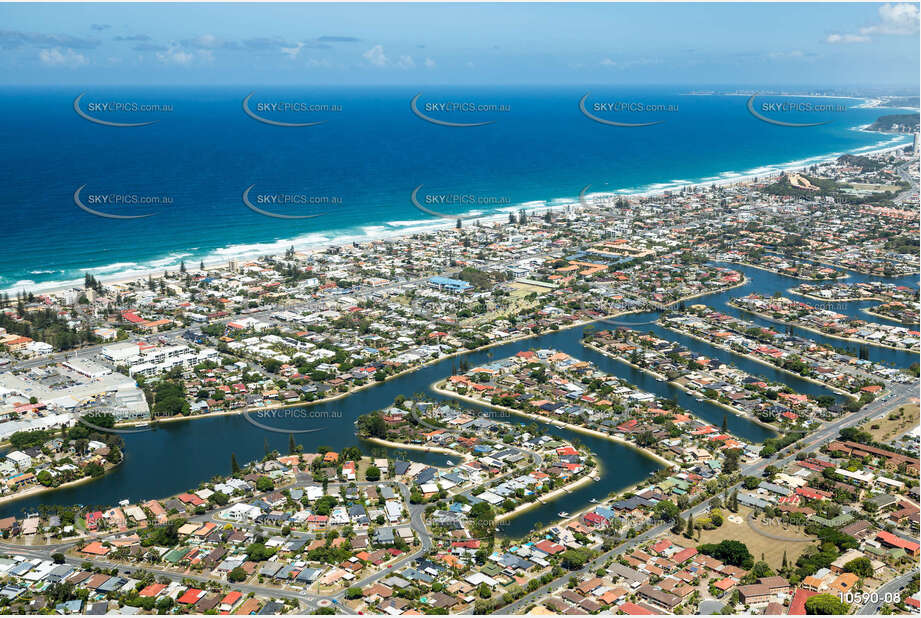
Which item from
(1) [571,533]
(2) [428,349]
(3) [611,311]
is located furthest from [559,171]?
(1) [571,533]

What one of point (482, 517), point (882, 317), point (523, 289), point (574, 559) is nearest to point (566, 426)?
point (482, 517)

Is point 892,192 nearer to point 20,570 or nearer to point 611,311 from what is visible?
point 611,311

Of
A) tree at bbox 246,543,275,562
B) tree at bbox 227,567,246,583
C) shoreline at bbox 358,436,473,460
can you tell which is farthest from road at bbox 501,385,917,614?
shoreline at bbox 358,436,473,460

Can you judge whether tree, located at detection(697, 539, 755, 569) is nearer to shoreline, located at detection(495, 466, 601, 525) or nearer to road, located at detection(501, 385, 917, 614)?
road, located at detection(501, 385, 917, 614)

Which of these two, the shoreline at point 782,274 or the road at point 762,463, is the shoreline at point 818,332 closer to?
the road at point 762,463

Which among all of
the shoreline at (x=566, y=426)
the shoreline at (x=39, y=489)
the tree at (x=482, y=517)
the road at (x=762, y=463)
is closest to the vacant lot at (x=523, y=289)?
the shoreline at (x=566, y=426)

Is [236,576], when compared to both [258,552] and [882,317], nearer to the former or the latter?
[258,552]
